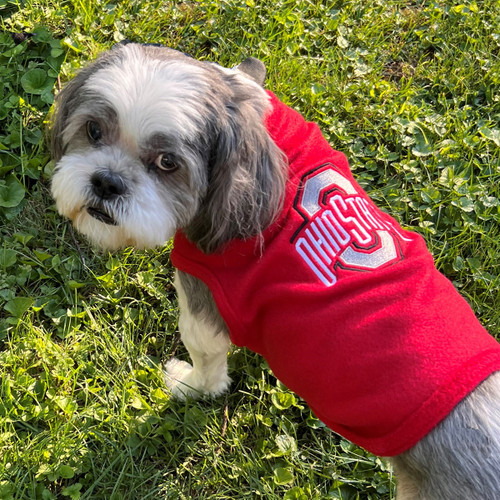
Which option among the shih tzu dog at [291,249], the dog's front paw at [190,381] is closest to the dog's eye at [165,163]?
the shih tzu dog at [291,249]

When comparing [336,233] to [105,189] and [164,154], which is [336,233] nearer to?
[164,154]

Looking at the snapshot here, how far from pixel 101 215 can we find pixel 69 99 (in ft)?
1.67

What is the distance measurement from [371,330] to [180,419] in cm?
138

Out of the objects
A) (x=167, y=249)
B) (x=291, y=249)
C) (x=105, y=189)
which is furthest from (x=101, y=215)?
(x=167, y=249)

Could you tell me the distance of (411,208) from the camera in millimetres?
3564

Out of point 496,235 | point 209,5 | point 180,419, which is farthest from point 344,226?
point 209,5

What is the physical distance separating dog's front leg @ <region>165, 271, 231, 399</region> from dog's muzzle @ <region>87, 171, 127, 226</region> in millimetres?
501

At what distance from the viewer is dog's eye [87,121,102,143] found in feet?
6.79

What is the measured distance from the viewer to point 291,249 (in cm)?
205

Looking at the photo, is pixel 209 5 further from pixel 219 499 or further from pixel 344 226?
pixel 219 499

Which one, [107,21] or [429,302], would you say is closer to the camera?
[429,302]

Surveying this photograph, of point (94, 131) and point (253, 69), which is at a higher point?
point (253, 69)

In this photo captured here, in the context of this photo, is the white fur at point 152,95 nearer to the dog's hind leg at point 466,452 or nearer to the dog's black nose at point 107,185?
the dog's black nose at point 107,185

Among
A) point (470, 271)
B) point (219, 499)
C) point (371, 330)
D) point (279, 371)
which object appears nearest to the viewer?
point (371, 330)
